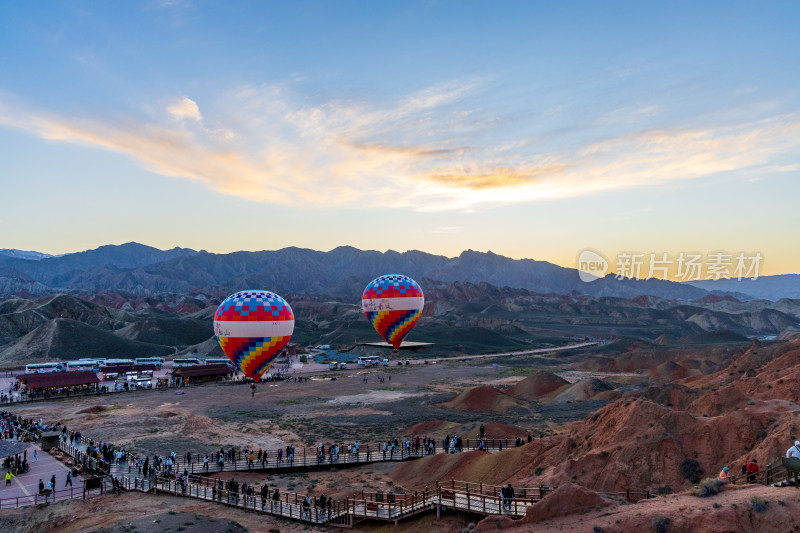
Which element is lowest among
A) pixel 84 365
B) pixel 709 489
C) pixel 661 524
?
pixel 84 365

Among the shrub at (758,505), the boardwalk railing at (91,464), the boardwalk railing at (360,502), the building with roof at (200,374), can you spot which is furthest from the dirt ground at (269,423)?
the shrub at (758,505)

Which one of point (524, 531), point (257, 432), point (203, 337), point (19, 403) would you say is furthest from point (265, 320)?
point (203, 337)

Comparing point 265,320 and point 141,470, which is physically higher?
point 265,320

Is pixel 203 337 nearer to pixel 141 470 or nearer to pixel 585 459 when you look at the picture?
pixel 141 470

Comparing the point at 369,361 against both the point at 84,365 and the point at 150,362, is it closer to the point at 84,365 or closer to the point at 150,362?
the point at 150,362

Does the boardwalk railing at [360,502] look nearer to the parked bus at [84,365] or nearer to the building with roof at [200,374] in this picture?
the building with roof at [200,374]

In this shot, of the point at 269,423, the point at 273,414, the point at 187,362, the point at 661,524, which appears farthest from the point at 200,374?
the point at 661,524

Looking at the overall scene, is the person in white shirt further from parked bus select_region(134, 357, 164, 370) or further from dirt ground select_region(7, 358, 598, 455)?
parked bus select_region(134, 357, 164, 370)
